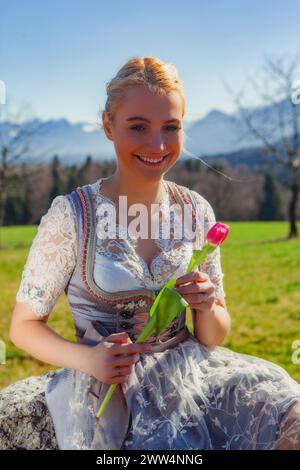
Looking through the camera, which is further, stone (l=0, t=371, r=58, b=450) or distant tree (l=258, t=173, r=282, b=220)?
distant tree (l=258, t=173, r=282, b=220)

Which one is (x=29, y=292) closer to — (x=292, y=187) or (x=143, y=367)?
(x=143, y=367)

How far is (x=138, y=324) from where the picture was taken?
2492mm

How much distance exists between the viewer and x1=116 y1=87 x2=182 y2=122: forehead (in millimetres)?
2426

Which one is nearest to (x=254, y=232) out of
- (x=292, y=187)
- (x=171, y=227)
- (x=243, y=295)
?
(x=292, y=187)

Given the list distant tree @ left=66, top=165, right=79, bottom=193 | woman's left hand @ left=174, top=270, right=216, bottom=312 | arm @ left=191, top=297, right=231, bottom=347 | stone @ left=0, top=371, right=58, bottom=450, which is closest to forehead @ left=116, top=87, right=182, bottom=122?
woman's left hand @ left=174, top=270, right=216, bottom=312

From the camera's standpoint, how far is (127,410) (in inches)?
87.4

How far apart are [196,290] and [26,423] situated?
97 centimetres

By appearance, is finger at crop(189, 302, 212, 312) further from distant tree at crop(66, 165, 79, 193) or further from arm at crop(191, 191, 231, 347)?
distant tree at crop(66, 165, 79, 193)

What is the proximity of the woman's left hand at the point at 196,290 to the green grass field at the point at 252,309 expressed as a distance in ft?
12.5

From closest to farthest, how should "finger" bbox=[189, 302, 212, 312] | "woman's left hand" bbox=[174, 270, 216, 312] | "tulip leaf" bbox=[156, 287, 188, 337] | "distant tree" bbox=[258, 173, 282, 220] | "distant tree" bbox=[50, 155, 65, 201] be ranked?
1. "tulip leaf" bbox=[156, 287, 188, 337]
2. "woman's left hand" bbox=[174, 270, 216, 312]
3. "finger" bbox=[189, 302, 212, 312]
4. "distant tree" bbox=[50, 155, 65, 201]
5. "distant tree" bbox=[258, 173, 282, 220]

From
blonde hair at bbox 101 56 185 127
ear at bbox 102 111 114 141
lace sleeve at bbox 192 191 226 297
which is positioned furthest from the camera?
lace sleeve at bbox 192 191 226 297

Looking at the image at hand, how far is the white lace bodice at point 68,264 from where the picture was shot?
2.47 m

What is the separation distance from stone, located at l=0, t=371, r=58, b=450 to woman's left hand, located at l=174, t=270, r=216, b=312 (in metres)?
0.80
